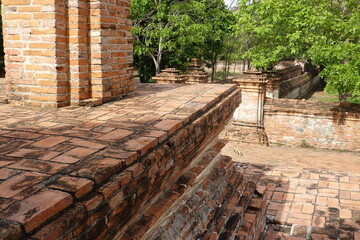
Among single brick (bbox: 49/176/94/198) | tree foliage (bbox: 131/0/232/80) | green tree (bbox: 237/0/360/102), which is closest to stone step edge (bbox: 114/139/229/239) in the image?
single brick (bbox: 49/176/94/198)

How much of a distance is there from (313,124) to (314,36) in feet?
9.88

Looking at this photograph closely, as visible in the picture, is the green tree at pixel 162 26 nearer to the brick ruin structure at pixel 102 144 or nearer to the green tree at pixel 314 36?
the green tree at pixel 314 36

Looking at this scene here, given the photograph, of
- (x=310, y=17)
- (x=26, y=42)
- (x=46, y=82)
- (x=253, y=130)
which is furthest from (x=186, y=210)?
(x=310, y=17)

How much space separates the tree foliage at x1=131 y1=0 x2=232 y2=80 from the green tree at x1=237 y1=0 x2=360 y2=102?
252 cm

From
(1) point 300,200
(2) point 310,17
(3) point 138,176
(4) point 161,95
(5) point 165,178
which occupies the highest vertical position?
(2) point 310,17

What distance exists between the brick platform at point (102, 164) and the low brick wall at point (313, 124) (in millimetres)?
7295

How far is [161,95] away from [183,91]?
316 mm

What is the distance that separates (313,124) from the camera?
1034cm

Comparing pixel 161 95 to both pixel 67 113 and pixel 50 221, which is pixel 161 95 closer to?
pixel 67 113

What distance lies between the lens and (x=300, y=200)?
17.6ft

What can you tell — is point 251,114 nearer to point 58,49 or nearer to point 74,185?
point 58,49

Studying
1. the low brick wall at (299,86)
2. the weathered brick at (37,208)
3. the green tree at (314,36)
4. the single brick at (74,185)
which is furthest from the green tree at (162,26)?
→ the weathered brick at (37,208)

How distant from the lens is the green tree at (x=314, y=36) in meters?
10.2

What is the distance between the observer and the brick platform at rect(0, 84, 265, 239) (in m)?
1.39
